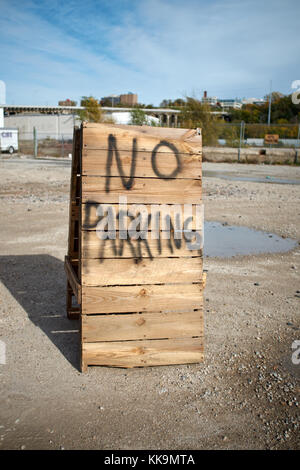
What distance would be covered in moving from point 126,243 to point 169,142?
931 mm

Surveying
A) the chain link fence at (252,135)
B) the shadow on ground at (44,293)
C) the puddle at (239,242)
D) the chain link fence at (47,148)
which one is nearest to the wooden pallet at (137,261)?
the shadow on ground at (44,293)

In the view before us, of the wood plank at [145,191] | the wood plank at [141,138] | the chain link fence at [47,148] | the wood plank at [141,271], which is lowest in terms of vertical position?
the wood plank at [141,271]

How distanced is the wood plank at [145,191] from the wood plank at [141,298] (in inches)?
28.5

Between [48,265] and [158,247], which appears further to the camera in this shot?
[48,265]

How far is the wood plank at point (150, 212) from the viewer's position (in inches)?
133

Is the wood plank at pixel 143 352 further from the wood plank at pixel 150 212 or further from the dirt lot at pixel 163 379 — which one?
the wood plank at pixel 150 212

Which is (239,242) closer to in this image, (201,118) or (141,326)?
(141,326)

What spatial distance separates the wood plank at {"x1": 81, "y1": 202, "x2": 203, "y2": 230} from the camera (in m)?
3.38

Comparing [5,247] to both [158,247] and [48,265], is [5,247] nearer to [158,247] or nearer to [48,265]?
[48,265]

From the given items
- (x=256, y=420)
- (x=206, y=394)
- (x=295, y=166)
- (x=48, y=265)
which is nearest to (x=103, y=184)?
(x=206, y=394)

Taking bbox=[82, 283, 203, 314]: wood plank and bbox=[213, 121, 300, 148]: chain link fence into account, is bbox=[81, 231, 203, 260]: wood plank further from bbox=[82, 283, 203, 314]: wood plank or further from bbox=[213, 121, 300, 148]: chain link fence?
bbox=[213, 121, 300, 148]: chain link fence

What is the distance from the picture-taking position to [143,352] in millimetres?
3523

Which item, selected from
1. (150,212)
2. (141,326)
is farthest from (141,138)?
(141,326)

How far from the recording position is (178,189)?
3.56m
